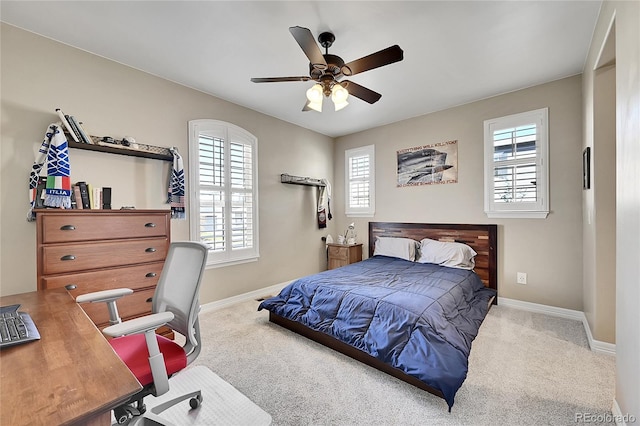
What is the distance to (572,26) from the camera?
2.25 meters

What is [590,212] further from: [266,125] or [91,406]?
[266,125]

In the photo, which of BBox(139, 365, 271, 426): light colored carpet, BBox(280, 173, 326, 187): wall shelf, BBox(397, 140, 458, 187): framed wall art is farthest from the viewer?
BBox(280, 173, 326, 187): wall shelf

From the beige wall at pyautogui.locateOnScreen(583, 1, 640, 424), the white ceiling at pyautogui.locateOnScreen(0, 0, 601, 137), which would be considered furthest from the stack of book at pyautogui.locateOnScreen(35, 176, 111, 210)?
the beige wall at pyautogui.locateOnScreen(583, 1, 640, 424)

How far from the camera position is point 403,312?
2156 mm

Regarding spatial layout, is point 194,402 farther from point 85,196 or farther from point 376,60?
point 376,60

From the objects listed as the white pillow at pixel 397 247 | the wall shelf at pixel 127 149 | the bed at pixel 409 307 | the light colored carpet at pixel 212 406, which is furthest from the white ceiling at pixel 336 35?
the light colored carpet at pixel 212 406

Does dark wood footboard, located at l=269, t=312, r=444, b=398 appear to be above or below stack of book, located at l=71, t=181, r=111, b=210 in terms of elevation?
below

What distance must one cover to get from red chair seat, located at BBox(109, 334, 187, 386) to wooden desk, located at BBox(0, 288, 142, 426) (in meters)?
0.26

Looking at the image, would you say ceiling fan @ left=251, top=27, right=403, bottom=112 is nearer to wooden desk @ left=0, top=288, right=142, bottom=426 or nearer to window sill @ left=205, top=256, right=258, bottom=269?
wooden desk @ left=0, top=288, right=142, bottom=426

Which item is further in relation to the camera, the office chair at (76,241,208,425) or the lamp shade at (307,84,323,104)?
the lamp shade at (307,84,323,104)

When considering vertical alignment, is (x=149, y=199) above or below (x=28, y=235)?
above

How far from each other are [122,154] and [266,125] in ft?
6.51

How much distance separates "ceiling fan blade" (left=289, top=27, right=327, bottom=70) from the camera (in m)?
1.69

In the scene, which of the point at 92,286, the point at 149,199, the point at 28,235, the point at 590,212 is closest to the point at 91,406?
the point at 92,286
